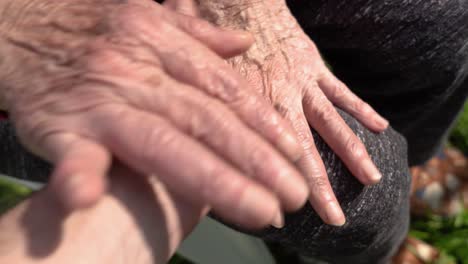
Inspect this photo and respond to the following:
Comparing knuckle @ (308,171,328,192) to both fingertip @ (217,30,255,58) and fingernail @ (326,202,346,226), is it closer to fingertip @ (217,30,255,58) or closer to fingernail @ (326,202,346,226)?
fingernail @ (326,202,346,226)

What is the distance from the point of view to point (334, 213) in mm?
619

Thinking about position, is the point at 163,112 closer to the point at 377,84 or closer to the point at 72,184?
the point at 72,184

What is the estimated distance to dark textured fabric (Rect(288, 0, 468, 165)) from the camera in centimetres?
77

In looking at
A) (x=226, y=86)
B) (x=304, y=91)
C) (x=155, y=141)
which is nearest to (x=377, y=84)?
(x=304, y=91)

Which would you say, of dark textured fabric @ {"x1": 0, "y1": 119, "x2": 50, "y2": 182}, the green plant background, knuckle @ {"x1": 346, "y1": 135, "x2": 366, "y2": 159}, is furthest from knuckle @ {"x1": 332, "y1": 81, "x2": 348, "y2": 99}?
the green plant background

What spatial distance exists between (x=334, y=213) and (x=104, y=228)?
324 millimetres

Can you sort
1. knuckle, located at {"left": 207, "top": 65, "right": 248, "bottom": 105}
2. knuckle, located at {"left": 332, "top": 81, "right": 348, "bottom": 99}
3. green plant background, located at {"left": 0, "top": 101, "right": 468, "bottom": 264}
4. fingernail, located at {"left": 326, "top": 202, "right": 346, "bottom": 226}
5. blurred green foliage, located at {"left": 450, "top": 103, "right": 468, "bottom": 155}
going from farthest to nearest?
blurred green foliage, located at {"left": 450, "top": 103, "right": 468, "bottom": 155}, green plant background, located at {"left": 0, "top": 101, "right": 468, "bottom": 264}, knuckle, located at {"left": 332, "top": 81, "right": 348, "bottom": 99}, fingernail, located at {"left": 326, "top": 202, "right": 346, "bottom": 226}, knuckle, located at {"left": 207, "top": 65, "right": 248, "bottom": 105}

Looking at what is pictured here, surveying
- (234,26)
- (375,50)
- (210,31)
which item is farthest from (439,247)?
(210,31)

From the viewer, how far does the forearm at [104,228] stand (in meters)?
0.40

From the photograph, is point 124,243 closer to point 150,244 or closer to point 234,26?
point 150,244

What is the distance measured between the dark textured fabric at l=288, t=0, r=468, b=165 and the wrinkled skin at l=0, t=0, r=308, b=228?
307mm

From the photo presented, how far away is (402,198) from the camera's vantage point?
2.62 ft

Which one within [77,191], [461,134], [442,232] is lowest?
[442,232]

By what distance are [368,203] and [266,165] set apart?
314 millimetres
